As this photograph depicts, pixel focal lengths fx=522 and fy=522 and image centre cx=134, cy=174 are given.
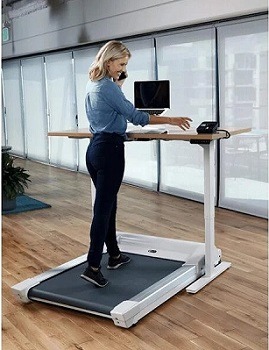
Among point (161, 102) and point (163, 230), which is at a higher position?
point (161, 102)

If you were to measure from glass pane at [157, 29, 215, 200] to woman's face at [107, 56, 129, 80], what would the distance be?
2744 millimetres

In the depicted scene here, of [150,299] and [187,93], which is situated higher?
[187,93]

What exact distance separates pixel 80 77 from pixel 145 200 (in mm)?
2901

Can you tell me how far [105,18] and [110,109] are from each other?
13.0 ft

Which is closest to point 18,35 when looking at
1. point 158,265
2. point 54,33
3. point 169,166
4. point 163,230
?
point 54,33

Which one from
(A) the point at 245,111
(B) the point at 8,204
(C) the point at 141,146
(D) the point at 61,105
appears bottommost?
(B) the point at 8,204

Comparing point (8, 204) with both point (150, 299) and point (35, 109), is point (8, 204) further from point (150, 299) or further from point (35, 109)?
point (35, 109)

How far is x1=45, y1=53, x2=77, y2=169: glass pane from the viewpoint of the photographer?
8.73 metres

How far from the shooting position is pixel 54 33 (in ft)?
26.2

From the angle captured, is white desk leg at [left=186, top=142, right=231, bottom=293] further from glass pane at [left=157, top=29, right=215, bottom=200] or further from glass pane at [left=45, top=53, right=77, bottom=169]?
glass pane at [left=45, top=53, right=77, bottom=169]

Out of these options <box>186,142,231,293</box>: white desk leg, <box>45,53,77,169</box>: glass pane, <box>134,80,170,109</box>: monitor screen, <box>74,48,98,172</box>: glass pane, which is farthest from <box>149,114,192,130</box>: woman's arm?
<box>45,53,77,169</box>: glass pane

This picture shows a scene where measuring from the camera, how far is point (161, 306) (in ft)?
10.3

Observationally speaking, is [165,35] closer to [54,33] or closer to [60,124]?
[54,33]

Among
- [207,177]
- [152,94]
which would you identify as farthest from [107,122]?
[152,94]
